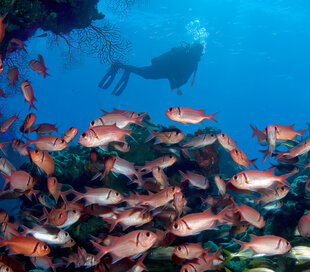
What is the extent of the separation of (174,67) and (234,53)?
43059mm

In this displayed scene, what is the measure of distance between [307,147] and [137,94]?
133 m

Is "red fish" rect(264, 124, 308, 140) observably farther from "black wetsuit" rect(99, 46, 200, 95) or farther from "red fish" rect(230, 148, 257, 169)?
"black wetsuit" rect(99, 46, 200, 95)

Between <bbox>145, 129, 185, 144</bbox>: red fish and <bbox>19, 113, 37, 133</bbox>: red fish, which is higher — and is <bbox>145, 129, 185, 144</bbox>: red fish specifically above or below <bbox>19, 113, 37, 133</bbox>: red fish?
below

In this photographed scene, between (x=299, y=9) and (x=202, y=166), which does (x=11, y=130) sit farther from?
(x=299, y=9)

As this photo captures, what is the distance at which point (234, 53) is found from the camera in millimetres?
55125

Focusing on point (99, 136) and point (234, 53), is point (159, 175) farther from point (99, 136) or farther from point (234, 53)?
point (234, 53)

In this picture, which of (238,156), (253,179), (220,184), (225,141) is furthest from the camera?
(225,141)

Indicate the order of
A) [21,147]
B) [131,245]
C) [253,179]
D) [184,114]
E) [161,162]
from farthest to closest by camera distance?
[21,147]
[161,162]
[184,114]
[253,179]
[131,245]

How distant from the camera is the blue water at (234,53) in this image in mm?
39938

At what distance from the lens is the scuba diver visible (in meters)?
17.8

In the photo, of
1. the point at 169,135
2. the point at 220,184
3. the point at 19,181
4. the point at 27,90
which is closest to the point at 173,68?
the point at 27,90

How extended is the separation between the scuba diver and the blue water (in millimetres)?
2765

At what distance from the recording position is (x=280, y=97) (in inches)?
2997

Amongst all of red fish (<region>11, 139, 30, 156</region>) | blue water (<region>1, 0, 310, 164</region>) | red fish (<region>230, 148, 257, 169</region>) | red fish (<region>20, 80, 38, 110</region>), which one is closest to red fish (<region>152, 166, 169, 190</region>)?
red fish (<region>230, 148, 257, 169</region>)
